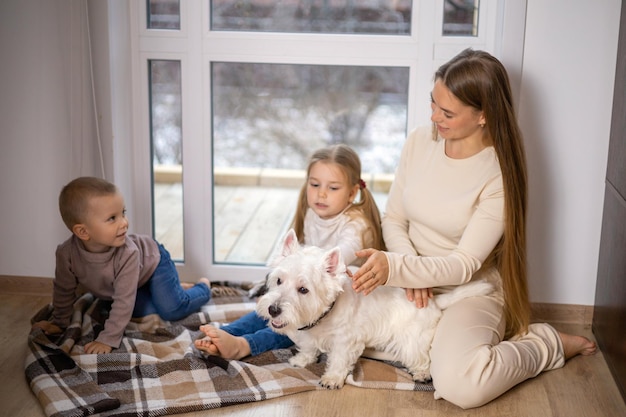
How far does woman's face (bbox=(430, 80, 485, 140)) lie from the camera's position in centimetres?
222

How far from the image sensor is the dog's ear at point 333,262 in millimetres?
2129

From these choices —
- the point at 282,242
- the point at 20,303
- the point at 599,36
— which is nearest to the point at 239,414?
the point at 282,242

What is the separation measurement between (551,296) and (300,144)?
1118mm

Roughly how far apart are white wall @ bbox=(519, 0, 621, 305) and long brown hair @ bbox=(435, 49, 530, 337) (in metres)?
0.37

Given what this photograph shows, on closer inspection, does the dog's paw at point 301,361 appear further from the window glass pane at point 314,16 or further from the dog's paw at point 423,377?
the window glass pane at point 314,16

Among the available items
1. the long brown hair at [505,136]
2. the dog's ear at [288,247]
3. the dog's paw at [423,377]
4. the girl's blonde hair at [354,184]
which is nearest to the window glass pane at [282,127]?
the girl's blonde hair at [354,184]

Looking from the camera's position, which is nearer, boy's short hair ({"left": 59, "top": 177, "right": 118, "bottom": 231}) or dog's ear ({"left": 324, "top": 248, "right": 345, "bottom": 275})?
dog's ear ({"left": 324, "top": 248, "right": 345, "bottom": 275})

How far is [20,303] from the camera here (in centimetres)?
285

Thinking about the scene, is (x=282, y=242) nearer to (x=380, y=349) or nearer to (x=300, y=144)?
(x=380, y=349)

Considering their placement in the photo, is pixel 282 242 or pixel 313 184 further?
pixel 313 184

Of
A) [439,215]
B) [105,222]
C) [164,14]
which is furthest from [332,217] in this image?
[164,14]

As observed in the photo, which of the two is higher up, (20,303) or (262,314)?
(262,314)

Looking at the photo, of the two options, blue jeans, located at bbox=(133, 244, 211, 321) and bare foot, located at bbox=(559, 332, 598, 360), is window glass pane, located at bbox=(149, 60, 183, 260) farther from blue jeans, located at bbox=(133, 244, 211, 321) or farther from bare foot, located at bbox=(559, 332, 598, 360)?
bare foot, located at bbox=(559, 332, 598, 360)

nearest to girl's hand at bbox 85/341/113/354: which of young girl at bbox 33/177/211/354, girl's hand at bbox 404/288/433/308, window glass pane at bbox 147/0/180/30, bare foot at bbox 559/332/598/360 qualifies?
young girl at bbox 33/177/211/354
